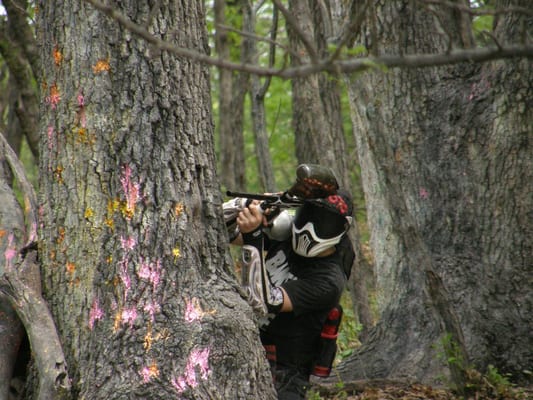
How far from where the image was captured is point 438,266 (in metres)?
5.43

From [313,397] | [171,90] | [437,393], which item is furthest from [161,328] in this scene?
[437,393]

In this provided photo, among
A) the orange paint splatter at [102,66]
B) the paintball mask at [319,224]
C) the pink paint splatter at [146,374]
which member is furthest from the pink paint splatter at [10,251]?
the paintball mask at [319,224]

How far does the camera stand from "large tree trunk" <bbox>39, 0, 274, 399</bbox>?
10.3 ft

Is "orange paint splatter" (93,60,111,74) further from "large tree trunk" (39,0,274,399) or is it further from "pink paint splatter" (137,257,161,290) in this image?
"pink paint splatter" (137,257,161,290)

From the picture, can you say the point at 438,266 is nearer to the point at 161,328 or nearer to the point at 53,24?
the point at 161,328

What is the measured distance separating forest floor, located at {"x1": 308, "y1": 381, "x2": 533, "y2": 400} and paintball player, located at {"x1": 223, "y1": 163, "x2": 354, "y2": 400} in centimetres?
60

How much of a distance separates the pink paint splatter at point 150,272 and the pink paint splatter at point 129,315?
0.48ft

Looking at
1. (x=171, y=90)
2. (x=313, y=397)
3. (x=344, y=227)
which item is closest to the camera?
(x=171, y=90)

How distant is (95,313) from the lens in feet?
10.6

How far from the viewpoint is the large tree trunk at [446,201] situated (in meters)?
5.04

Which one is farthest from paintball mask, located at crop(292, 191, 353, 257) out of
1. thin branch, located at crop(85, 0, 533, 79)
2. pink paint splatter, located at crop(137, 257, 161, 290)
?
thin branch, located at crop(85, 0, 533, 79)

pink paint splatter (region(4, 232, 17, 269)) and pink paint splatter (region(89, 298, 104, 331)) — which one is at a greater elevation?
pink paint splatter (region(4, 232, 17, 269))

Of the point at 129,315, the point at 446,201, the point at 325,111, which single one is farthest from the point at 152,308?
the point at 325,111

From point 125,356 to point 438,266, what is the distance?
3.12 m
